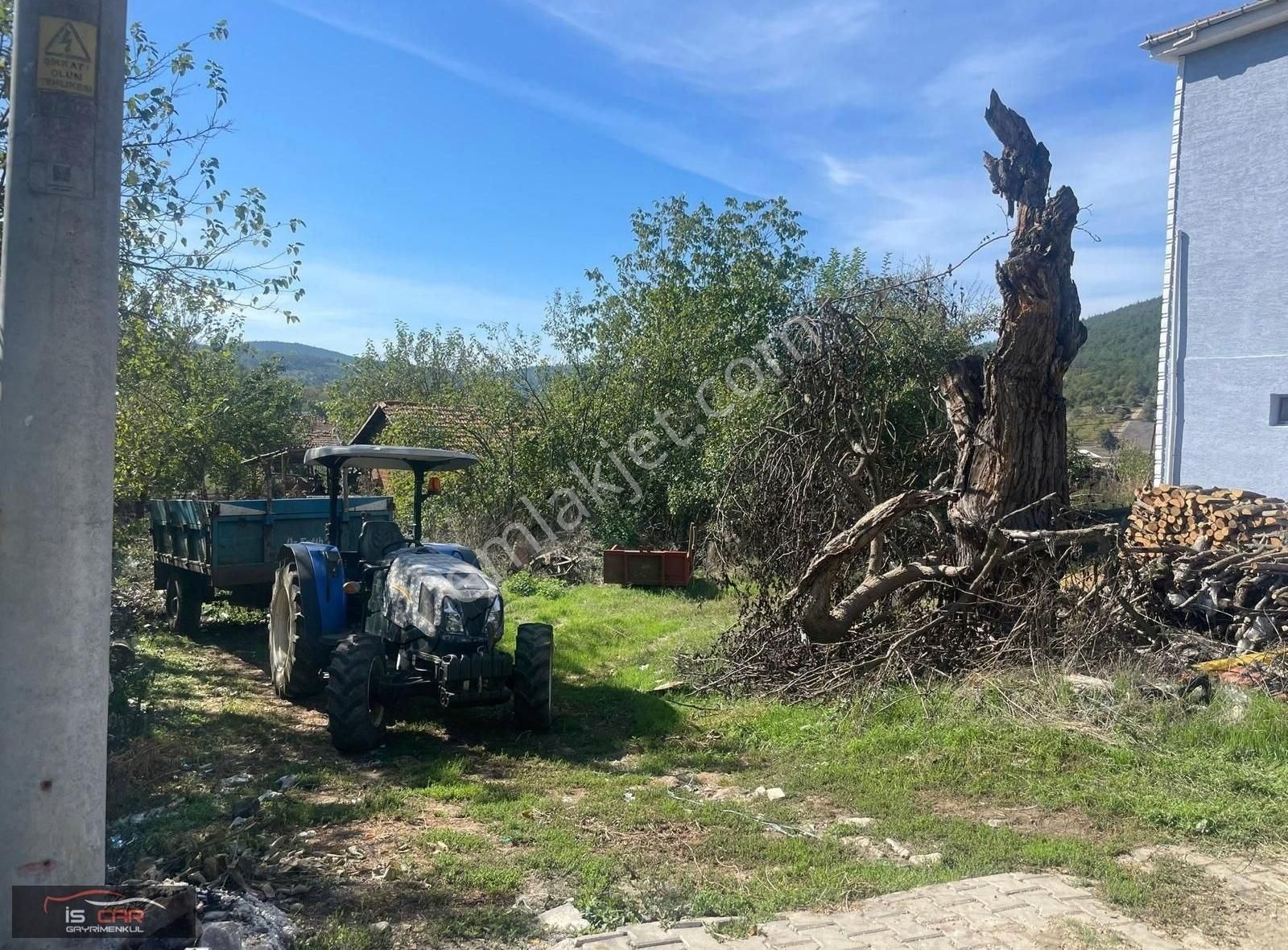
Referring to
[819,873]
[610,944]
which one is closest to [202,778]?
[610,944]

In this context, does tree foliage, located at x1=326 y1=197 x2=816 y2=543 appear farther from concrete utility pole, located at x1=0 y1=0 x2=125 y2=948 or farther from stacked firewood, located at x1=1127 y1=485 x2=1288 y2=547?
concrete utility pole, located at x1=0 y1=0 x2=125 y2=948

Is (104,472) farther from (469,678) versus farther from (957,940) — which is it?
(469,678)

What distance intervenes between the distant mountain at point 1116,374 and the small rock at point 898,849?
2935 cm

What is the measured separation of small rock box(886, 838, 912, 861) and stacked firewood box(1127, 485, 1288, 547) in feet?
20.6

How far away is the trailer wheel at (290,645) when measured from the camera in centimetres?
739

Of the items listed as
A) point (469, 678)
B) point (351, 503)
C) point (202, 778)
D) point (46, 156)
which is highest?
point (46, 156)

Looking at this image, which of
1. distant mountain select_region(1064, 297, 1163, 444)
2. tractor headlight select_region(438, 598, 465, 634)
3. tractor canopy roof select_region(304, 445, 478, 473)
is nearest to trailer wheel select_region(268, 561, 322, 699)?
tractor canopy roof select_region(304, 445, 478, 473)

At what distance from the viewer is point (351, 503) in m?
11.1

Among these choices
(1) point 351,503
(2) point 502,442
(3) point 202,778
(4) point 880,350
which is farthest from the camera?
(2) point 502,442

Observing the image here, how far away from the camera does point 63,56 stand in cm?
272

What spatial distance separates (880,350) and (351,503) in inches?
250

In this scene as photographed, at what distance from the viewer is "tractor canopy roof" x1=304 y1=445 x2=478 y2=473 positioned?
723cm

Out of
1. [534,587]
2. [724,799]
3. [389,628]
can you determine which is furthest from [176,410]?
[724,799]

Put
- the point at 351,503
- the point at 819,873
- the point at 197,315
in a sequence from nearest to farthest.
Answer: the point at 819,873 < the point at 197,315 < the point at 351,503
